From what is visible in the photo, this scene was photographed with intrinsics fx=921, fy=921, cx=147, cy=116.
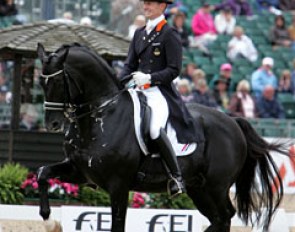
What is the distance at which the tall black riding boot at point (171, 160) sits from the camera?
806cm

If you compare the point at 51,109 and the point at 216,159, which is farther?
the point at 216,159

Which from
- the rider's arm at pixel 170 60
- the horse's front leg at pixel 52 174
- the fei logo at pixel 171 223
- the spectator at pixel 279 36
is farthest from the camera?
the spectator at pixel 279 36

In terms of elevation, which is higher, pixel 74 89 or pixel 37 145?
pixel 74 89

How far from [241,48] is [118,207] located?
36.2 feet

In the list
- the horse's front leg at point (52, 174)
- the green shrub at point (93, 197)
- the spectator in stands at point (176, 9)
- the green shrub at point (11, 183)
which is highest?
the horse's front leg at point (52, 174)

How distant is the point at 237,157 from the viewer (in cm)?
896

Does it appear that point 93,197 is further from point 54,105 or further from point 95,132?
point 54,105

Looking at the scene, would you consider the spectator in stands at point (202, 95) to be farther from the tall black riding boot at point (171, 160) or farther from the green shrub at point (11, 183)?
the tall black riding boot at point (171, 160)

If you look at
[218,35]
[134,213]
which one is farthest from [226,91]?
[134,213]

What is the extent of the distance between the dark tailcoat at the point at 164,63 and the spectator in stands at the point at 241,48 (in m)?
10.0

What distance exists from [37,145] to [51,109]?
4.80 metres

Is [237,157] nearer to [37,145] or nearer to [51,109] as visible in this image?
[51,109]

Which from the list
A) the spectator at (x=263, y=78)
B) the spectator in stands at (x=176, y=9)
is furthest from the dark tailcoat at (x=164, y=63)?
the spectator in stands at (x=176, y=9)

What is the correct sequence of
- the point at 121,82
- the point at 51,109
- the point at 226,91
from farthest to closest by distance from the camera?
the point at 226,91, the point at 121,82, the point at 51,109
